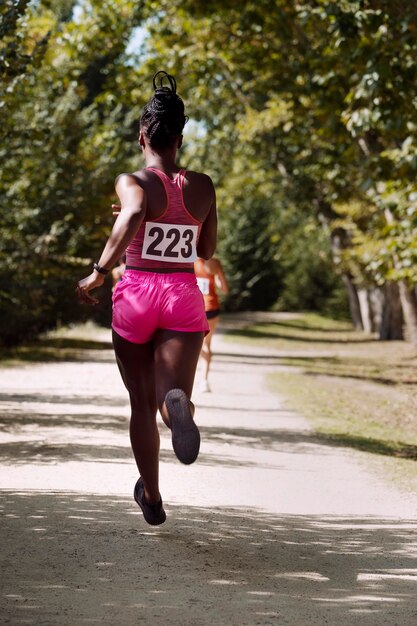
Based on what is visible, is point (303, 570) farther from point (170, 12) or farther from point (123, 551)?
point (170, 12)

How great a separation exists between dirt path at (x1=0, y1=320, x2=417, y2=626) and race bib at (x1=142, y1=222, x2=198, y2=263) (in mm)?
1452

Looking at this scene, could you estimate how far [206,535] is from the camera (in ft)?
19.0

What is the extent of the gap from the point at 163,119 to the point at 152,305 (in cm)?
96

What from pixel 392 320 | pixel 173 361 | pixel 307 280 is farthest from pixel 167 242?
pixel 307 280

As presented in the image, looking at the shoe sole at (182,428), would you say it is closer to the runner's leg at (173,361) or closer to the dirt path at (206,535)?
the runner's leg at (173,361)

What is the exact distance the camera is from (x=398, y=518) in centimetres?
654

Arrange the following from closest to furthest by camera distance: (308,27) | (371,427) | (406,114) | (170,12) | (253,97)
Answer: (371,427), (406,114), (308,27), (170,12), (253,97)

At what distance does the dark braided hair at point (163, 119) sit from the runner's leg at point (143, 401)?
3.30 feet

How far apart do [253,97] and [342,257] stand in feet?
16.8

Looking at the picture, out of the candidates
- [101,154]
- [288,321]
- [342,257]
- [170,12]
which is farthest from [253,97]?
[288,321]

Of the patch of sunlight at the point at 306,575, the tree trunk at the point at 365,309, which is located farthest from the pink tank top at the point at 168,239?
the tree trunk at the point at 365,309

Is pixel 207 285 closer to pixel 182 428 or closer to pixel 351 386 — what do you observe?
pixel 351 386

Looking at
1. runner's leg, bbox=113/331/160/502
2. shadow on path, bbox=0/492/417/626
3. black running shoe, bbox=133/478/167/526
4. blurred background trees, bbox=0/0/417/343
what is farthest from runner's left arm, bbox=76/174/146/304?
blurred background trees, bbox=0/0/417/343

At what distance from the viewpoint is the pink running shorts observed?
5202 millimetres
